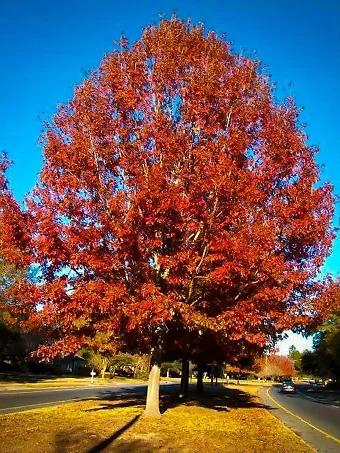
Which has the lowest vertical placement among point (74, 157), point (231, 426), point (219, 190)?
point (231, 426)

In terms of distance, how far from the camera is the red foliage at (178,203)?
12.4 meters

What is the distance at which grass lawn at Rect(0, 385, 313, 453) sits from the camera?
10.1 meters

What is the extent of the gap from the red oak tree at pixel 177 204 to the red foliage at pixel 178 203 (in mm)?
42

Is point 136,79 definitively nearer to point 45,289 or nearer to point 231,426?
point 45,289

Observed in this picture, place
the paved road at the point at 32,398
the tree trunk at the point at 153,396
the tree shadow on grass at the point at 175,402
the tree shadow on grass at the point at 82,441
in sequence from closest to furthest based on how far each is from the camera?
the tree shadow on grass at the point at 82,441 < the tree trunk at the point at 153,396 < the paved road at the point at 32,398 < the tree shadow on grass at the point at 175,402

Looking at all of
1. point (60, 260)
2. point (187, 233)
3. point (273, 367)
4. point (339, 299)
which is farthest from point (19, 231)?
point (273, 367)

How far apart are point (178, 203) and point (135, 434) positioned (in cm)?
585

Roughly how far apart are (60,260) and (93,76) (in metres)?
6.13

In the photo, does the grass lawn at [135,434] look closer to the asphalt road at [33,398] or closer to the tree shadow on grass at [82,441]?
the tree shadow on grass at [82,441]

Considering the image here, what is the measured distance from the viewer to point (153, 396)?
1583 cm

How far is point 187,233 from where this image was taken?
1360cm

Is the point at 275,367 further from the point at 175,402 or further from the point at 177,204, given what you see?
the point at 177,204

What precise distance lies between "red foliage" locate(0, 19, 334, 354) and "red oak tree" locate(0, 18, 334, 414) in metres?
0.04

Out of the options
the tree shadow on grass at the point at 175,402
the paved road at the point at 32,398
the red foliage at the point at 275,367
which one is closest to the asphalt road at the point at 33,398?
the paved road at the point at 32,398
